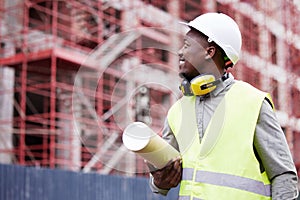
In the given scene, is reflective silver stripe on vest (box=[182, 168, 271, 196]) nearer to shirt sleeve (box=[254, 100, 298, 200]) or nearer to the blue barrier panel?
shirt sleeve (box=[254, 100, 298, 200])

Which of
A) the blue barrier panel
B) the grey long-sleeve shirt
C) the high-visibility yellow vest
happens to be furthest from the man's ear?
the blue barrier panel

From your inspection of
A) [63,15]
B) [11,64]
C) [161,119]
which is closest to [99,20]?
[63,15]

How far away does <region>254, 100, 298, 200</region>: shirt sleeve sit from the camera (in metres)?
2.28

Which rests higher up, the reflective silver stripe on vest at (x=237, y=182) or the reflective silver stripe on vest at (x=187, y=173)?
the reflective silver stripe on vest at (x=187, y=173)

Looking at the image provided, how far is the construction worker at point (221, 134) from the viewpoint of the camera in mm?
2318

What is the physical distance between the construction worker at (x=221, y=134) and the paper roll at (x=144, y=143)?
0.42 ft

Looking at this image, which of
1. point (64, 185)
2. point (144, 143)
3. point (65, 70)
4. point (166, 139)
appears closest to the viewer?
point (144, 143)

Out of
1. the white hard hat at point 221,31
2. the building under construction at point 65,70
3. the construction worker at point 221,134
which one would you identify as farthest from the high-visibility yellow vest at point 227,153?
the building under construction at point 65,70

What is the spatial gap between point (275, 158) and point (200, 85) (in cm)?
39

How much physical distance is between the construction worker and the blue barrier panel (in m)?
4.35

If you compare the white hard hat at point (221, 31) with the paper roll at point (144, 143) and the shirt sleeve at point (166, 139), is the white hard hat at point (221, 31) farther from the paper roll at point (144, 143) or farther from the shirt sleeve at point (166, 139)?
the paper roll at point (144, 143)

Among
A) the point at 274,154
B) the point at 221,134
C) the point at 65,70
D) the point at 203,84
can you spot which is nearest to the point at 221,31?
the point at 203,84

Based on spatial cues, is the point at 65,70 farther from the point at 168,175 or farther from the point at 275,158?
the point at 275,158

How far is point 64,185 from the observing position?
7.34m
